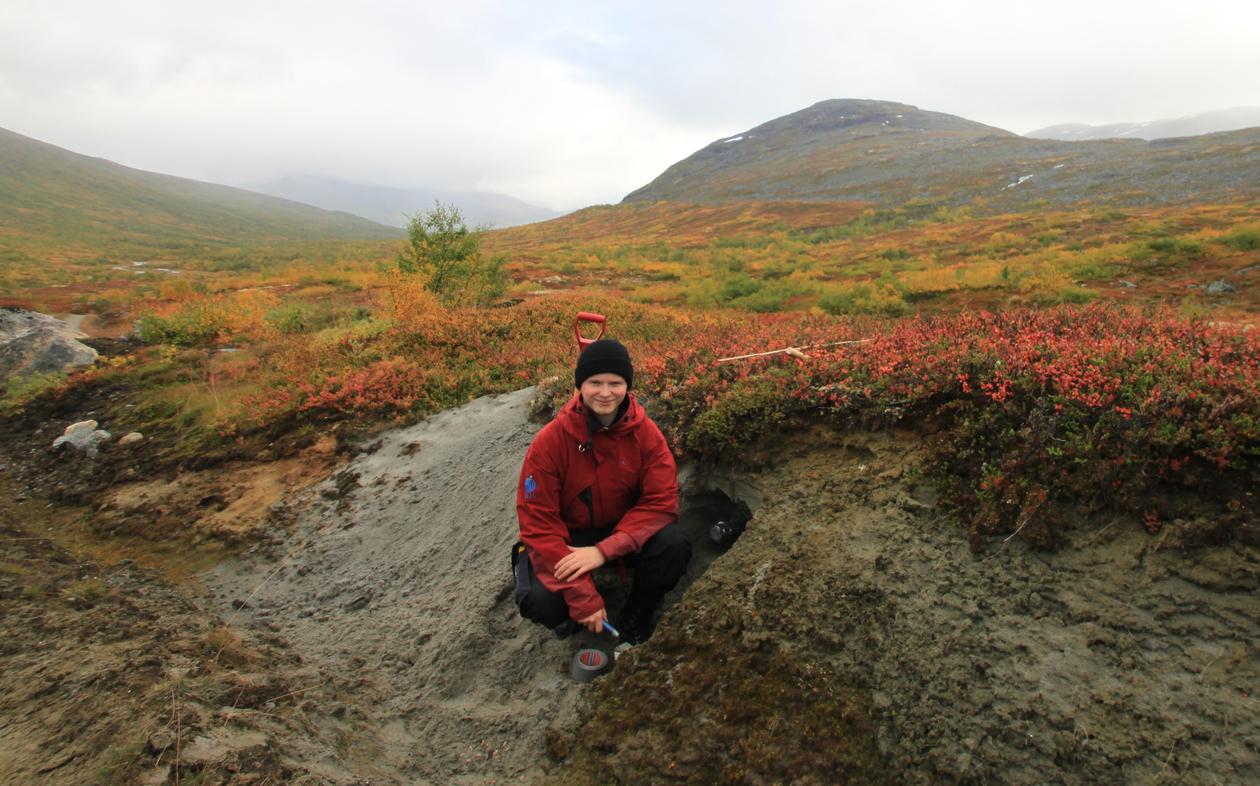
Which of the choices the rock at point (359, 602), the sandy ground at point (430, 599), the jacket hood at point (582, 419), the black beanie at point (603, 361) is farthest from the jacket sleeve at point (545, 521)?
the rock at point (359, 602)

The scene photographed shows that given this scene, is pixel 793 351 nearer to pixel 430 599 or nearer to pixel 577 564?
pixel 577 564

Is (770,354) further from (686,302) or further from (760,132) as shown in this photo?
(760,132)

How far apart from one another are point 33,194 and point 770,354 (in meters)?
163

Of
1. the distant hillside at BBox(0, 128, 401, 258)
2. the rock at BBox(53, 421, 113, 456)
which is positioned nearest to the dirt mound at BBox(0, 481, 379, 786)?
the rock at BBox(53, 421, 113, 456)

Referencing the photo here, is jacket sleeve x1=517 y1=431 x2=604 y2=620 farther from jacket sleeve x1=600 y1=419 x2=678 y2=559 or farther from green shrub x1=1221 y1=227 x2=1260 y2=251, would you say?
green shrub x1=1221 y1=227 x2=1260 y2=251

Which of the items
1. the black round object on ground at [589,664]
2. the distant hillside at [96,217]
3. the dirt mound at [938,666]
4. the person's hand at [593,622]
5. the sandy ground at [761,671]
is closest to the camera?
the dirt mound at [938,666]

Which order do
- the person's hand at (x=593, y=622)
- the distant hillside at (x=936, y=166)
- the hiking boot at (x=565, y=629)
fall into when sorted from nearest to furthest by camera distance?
the person's hand at (x=593, y=622) → the hiking boot at (x=565, y=629) → the distant hillside at (x=936, y=166)

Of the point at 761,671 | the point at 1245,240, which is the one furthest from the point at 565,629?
the point at 1245,240

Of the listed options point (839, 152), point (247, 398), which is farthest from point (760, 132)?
point (247, 398)

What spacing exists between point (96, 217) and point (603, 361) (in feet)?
466

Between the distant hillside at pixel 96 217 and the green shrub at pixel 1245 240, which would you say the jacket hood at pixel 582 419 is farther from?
the distant hillside at pixel 96 217

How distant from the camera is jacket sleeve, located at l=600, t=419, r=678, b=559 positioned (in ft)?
13.2

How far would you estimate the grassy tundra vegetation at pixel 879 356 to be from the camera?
3.39 meters

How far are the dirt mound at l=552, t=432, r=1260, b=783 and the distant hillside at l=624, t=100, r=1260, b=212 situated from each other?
43.9 metres
